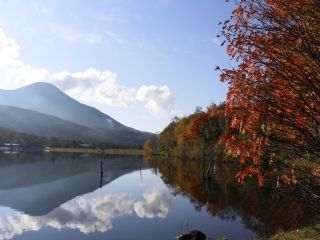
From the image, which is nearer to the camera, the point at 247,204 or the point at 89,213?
the point at 89,213

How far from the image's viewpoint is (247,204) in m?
51.3

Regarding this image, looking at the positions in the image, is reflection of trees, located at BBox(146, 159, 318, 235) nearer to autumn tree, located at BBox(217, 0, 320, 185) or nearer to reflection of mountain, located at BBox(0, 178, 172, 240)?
reflection of mountain, located at BBox(0, 178, 172, 240)

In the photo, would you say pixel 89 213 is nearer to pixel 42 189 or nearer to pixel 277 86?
pixel 42 189

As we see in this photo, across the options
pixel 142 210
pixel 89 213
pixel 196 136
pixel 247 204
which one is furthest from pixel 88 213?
pixel 196 136

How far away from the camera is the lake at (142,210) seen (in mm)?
36406

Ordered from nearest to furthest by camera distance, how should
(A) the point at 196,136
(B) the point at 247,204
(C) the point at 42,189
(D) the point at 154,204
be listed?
(B) the point at 247,204
(D) the point at 154,204
(C) the point at 42,189
(A) the point at 196,136

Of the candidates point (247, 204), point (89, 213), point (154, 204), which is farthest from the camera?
point (154, 204)

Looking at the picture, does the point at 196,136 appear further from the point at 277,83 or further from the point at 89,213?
the point at 277,83

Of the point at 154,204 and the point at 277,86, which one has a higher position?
the point at 277,86

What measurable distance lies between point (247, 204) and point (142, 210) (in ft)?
40.5

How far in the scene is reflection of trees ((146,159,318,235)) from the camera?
37688mm

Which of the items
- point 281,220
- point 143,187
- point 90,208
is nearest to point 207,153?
point 143,187

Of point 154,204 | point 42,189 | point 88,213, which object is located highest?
point 42,189

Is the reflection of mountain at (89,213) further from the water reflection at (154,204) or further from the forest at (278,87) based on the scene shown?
the forest at (278,87)
